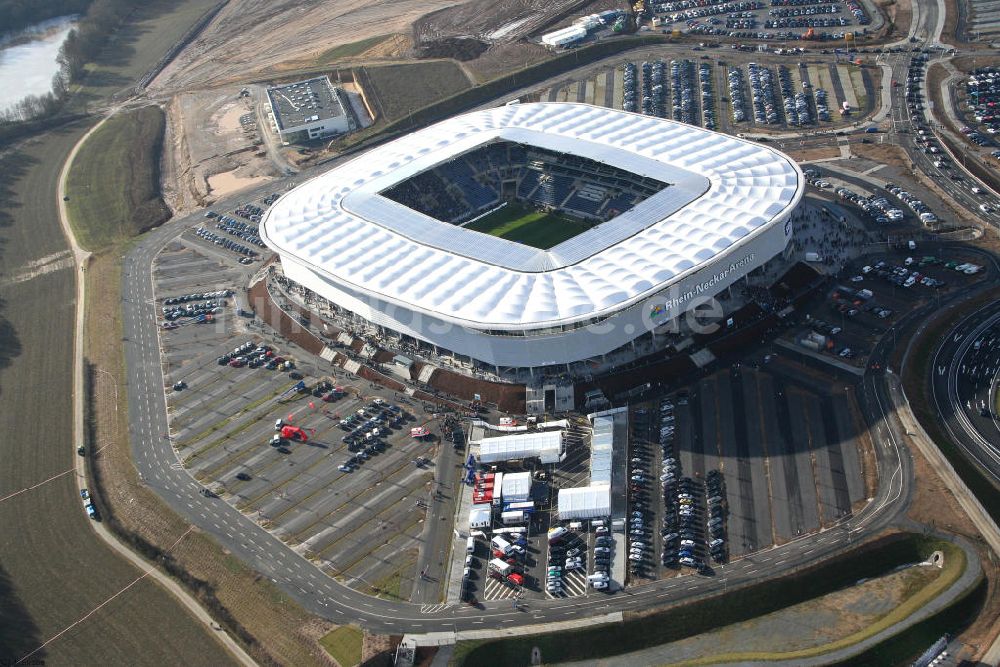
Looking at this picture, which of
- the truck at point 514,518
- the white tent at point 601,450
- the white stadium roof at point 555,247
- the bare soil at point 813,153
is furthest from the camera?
the bare soil at point 813,153

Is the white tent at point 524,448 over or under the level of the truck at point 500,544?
over

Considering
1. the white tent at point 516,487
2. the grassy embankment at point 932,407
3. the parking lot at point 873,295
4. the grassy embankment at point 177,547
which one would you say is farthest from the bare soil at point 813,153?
the grassy embankment at point 177,547

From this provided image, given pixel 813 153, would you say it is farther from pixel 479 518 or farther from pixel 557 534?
pixel 479 518

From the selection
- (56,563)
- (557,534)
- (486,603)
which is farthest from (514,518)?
(56,563)

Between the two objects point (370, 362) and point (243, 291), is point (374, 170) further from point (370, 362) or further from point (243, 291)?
point (370, 362)

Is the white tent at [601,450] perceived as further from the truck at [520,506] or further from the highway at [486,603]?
the highway at [486,603]

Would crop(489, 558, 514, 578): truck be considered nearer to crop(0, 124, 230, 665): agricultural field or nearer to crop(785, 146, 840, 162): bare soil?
crop(0, 124, 230, 665): agricultural field

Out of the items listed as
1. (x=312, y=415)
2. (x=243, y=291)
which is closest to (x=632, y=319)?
(x=312, y=415)
